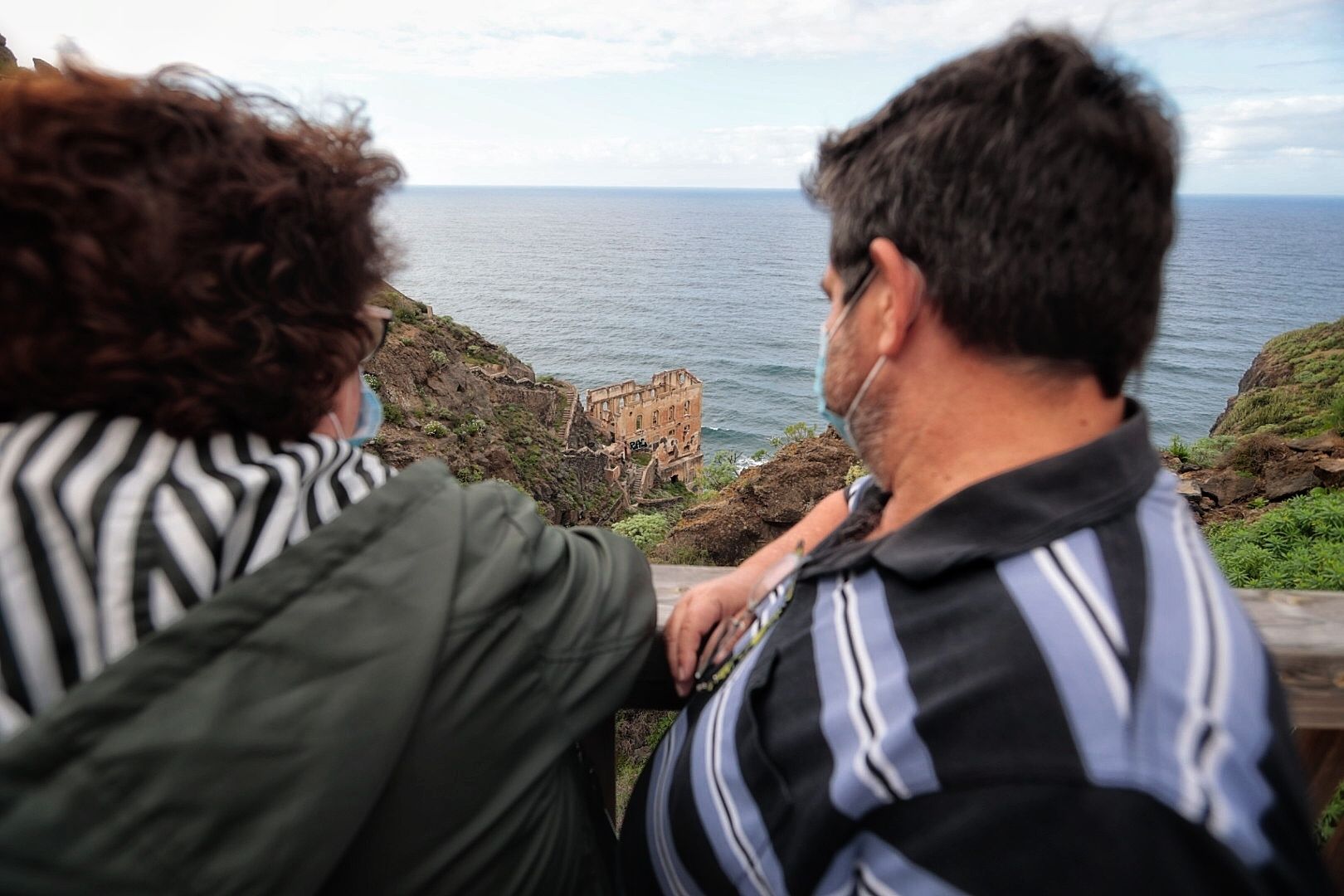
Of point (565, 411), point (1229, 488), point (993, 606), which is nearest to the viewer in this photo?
point (993, 606)

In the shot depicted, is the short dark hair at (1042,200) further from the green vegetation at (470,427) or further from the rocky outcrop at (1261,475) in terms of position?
the green vegetation at (470,427)

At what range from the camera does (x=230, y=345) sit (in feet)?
4.05

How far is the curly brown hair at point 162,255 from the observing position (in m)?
1.08

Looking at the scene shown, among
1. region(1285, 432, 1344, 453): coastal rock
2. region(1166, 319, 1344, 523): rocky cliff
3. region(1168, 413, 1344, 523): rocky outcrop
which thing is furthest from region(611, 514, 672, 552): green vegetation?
region(1285, 432, 1344, 453): coastal rock

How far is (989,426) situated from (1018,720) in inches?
25.6

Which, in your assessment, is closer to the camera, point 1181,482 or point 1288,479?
point 1288,479

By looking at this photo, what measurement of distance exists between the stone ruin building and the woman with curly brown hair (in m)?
32.6

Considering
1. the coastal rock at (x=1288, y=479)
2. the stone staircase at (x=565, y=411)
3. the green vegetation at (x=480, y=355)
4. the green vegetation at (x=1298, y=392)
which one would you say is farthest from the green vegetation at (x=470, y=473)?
the green vegetation at (x=1298, y=392)

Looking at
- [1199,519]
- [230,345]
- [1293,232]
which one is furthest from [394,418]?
[1293,232]

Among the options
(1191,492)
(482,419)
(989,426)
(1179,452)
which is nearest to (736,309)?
(482,419)

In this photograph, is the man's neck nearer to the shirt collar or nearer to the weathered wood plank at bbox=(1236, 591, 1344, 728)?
the shirt collar

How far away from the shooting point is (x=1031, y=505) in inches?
52.3

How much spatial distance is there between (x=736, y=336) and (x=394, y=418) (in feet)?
236

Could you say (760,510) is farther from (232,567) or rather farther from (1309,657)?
(232,567)
